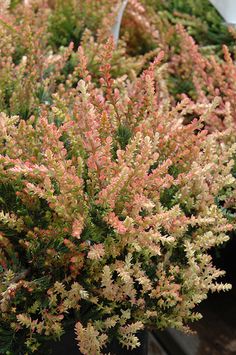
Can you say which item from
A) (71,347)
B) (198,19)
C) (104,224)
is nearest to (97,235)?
(104,224)

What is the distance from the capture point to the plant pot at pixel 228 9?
6.16ft

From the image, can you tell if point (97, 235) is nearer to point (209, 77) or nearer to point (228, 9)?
point (209, 77)

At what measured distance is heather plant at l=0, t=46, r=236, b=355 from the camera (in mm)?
1079

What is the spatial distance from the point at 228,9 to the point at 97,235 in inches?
43.3

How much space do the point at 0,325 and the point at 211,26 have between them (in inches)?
58.3

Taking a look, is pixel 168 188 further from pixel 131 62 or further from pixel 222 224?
pixel 131 62

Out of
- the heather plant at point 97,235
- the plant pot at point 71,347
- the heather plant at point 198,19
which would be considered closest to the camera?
the heather plant at point 97,235

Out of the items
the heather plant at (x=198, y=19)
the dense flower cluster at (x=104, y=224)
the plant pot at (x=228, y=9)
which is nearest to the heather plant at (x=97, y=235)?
the dense flower cluster at (x=104, y=224)

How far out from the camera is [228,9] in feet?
6.23

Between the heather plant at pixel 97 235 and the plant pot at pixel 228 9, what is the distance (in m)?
0.75

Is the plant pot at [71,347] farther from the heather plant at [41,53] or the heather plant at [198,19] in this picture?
the heather plant at [198,19]

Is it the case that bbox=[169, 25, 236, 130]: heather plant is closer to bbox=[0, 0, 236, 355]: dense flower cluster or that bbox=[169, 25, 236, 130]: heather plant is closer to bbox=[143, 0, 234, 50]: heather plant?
bbox=[143, 0, 234, 50]: heather plant

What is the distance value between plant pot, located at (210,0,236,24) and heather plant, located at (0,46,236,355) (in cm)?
75

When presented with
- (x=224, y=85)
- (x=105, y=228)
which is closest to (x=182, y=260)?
(x=105, y=228)
